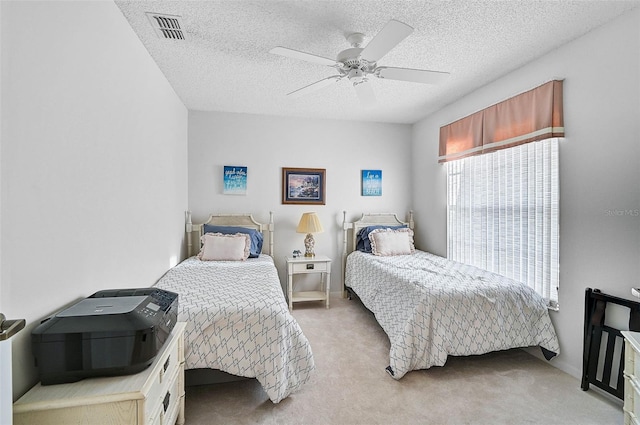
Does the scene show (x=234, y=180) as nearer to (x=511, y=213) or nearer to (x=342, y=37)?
(x=342, y=37)

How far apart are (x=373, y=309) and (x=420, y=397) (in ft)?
3.49

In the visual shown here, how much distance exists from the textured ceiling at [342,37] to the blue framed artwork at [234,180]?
1.00 m

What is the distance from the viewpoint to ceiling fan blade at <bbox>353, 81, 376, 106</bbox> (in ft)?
7.94

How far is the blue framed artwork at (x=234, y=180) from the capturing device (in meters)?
3.96

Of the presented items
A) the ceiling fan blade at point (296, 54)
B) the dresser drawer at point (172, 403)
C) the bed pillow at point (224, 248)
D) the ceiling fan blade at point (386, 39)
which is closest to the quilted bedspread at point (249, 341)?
the dresser drawer at point (172, 403)

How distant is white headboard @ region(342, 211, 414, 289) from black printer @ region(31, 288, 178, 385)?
123 inches

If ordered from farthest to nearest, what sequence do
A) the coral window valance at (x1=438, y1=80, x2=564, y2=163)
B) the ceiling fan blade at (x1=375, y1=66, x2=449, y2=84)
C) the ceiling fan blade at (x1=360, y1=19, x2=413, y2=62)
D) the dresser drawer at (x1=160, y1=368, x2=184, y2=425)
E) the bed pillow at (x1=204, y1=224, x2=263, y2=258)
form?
the bed pillow at (x1=204, y1=224, x2=263, y2=258), the coral window valance at (x1=438, y1=80, x2=564, y2=163), the ceiling fan blade at (x1=375, y1=66, x2=449, y2=84), the ceiling fan blade at (x1=360, y1=19, x2=413, y2=62), the dresser drawer at (x1=160, y1=368, x2=184, y2=425)

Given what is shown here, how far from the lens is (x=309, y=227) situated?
3.85m

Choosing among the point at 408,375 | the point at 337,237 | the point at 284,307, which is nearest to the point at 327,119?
the point at 337,237

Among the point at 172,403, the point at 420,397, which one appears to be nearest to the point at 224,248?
the point at 172,403

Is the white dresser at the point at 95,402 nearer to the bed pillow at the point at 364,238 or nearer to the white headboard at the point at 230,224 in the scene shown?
the white headboard at the point at 230,224

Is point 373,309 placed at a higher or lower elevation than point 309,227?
lower

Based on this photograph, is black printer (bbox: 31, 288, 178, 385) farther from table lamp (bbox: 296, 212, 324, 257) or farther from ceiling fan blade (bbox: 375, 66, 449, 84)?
table lamp (bbox: 296, 212, 324, 257)

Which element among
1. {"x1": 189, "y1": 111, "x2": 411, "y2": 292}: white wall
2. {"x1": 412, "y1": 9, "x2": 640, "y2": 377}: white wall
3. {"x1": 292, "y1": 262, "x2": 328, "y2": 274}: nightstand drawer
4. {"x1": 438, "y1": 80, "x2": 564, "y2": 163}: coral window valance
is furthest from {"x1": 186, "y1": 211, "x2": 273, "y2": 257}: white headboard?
{"x1": 412, "y1": 9, "x2": 640, "y2": 377}: white wall
